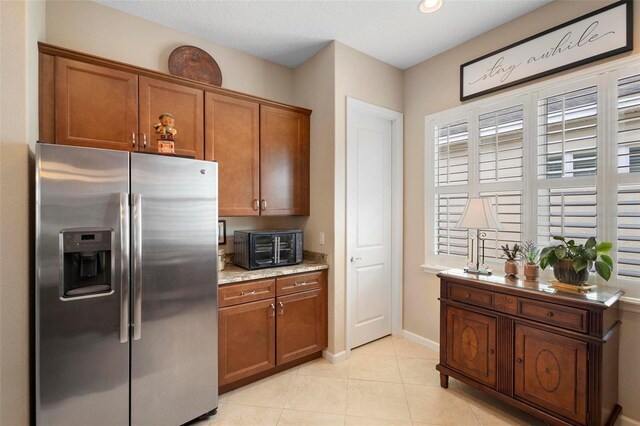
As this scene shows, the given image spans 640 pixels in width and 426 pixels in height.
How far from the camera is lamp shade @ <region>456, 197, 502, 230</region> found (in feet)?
7.13

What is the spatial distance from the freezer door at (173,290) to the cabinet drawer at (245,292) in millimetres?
207

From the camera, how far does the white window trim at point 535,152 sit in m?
1.94

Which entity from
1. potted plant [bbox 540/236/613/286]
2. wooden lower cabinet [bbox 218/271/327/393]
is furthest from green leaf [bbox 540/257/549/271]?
wooden lower cabinet [bbox 218/271/327/393]

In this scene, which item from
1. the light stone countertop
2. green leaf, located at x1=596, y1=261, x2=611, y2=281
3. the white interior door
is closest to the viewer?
green leaf, located at x1=596, y1=261, x2=611, y2=281

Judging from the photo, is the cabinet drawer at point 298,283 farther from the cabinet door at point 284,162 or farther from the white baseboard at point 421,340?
the white baseboard at point 421,340

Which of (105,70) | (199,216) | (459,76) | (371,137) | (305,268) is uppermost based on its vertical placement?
(459,76)

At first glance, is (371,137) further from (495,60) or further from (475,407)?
(475,407)

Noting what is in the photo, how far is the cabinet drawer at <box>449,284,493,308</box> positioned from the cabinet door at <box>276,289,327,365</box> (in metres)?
1.14

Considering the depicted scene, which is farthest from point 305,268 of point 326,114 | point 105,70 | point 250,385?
point 105,70

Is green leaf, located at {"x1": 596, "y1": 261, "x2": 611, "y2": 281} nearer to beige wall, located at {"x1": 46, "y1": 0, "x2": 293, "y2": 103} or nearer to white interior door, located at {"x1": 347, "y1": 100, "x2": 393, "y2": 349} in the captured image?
white interior door, located at {"x1": 347, "y1": 100, "x2": 393, "y2": 349}

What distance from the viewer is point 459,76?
2803 millimetres

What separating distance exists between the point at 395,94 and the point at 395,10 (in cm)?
100

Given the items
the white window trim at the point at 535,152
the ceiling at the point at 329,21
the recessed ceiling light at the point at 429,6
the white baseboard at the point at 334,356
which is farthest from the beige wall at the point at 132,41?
the white baseboard at the point at 334,356

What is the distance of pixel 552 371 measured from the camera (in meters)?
1.80
